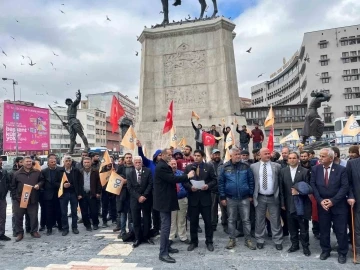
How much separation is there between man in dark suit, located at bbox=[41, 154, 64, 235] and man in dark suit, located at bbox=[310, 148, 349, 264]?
6007mm

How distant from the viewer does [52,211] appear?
894cm

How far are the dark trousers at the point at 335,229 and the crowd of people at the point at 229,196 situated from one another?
0.05 ft

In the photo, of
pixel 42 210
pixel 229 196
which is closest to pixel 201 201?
pixel 229 196

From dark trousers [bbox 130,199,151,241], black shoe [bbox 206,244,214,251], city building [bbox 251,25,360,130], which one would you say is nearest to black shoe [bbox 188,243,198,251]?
black shoe [bbox 206,244,214,251]

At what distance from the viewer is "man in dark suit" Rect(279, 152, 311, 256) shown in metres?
6.52

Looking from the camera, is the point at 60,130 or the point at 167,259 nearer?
the point at 167,259

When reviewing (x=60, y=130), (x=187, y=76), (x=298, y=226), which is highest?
(x=60, y=130)

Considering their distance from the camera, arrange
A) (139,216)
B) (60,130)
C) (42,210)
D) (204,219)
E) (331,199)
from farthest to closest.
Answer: (60,130), (42,210), (139,216), (204,219), (331,199)

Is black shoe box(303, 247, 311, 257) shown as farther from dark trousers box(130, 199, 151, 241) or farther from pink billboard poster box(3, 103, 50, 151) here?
pink billboard poster box(3, 103, 50, 151)

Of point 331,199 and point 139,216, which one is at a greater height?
point 331,199

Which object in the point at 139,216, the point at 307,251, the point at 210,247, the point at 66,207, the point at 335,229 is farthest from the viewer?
the point at 66,207

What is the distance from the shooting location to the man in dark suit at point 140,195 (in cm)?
736

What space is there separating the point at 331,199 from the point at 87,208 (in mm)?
5908

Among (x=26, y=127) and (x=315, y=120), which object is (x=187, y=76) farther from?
(x=26, y=127)
